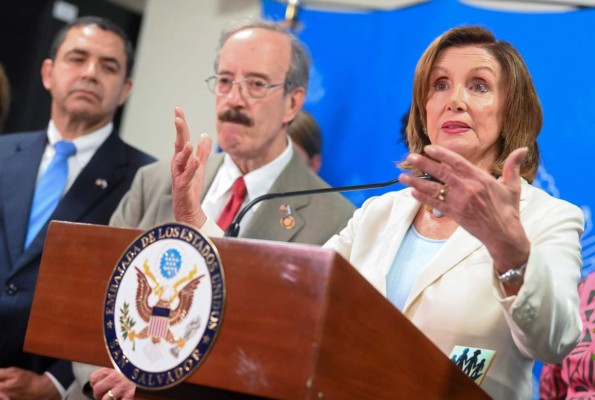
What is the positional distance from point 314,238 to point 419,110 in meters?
0.79

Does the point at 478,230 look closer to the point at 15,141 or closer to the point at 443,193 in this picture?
the point at 443,193

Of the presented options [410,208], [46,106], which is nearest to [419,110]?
[410,208]

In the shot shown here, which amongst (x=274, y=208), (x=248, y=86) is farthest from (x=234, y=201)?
(x=248, y=86)

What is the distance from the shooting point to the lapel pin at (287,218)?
3115 millimetres

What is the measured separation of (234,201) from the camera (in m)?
3.29

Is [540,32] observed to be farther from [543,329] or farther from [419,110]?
[543,329]

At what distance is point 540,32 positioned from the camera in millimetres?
3371

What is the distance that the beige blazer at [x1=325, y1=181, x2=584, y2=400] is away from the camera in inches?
67.1

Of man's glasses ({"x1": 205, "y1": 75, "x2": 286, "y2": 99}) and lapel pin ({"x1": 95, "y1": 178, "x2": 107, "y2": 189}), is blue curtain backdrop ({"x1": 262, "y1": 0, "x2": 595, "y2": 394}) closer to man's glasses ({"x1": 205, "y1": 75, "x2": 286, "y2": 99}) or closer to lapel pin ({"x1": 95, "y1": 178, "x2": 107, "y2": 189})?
man's glasses ({"x1": 205, "y1": 75, "x2": 286, "y2": 99})

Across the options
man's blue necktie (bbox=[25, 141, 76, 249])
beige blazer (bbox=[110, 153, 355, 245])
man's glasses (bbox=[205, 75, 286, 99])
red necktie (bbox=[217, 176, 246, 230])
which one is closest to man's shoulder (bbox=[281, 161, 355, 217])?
beige blazer (bbox=[110, 153, 355, 245])

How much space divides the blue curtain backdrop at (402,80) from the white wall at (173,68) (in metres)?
0.62

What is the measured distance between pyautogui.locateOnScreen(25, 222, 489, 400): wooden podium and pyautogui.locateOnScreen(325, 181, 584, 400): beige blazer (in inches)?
8.0

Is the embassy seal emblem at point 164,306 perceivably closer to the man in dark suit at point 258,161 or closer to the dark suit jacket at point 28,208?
the man in dark suit at point 258,161

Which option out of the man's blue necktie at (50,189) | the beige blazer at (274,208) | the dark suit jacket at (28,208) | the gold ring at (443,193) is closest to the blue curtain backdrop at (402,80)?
the beige blazer at (274,208)
